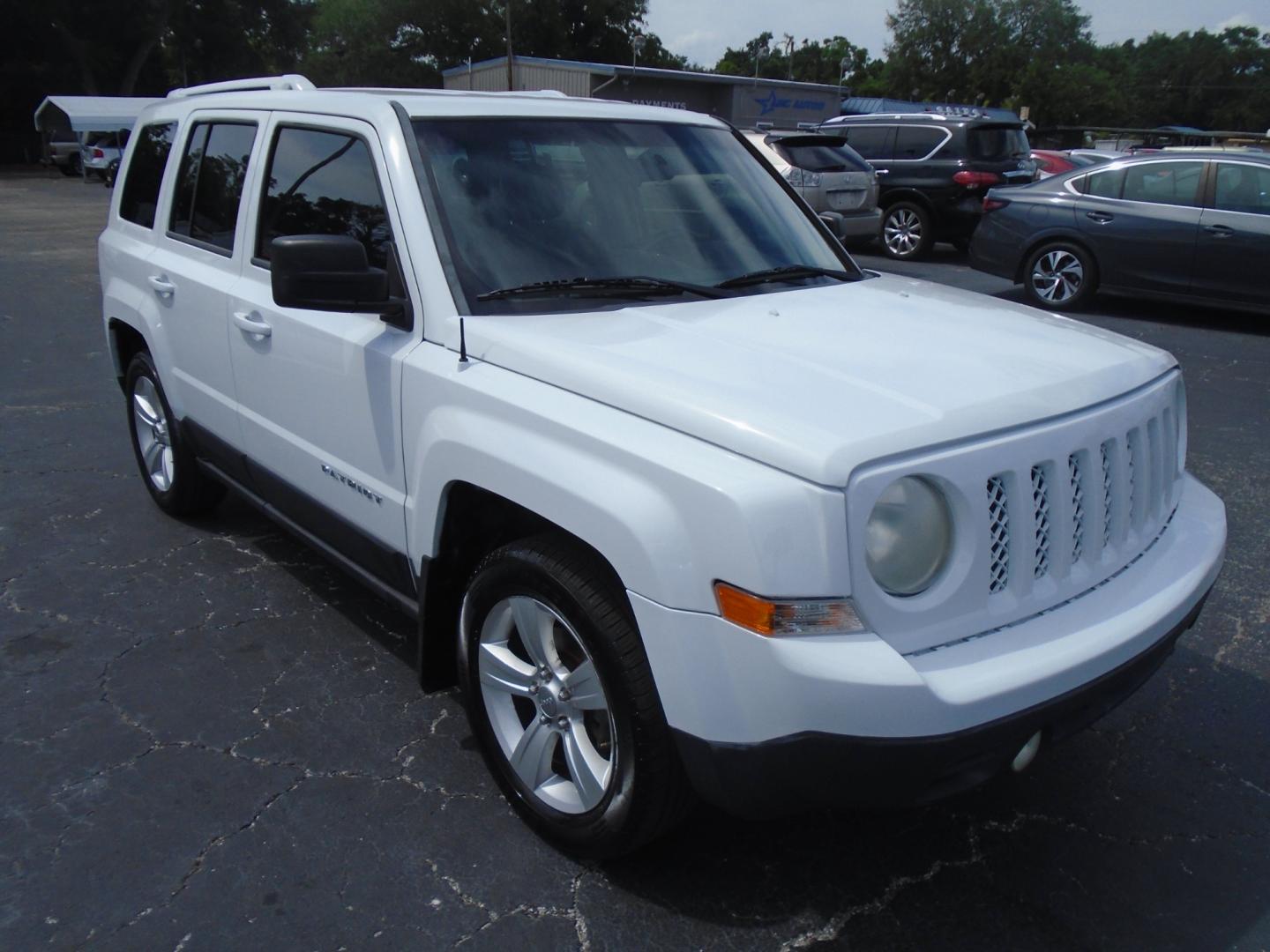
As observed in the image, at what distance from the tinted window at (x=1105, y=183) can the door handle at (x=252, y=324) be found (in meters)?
9.10

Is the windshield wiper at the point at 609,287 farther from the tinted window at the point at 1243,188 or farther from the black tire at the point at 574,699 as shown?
the tinted window at the point at 1243,188

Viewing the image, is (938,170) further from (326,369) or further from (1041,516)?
(1041,516)

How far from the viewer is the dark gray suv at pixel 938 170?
529 inches

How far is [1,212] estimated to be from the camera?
72.8 ft

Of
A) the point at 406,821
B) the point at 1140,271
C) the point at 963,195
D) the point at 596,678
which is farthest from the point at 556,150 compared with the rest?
the point at 963,195

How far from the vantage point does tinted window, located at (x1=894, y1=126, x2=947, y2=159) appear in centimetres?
1370

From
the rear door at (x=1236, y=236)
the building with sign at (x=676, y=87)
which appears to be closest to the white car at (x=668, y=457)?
the rear door at (x=1236, y=236)

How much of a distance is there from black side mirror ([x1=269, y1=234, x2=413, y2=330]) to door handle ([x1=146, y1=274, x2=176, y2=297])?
5.40ft

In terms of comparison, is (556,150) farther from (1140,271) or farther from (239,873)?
(1140,271)

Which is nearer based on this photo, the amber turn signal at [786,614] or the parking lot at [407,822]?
the amber turn signal at [786,614]

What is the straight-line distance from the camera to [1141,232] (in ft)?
32.0

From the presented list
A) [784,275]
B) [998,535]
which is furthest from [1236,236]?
[998,535]

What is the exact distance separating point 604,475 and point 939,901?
1.36 meters

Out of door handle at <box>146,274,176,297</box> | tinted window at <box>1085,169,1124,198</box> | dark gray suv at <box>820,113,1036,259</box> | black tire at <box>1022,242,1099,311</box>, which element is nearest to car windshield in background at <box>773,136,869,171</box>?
dark gray suv at <box>820,113,1036,259</box>
